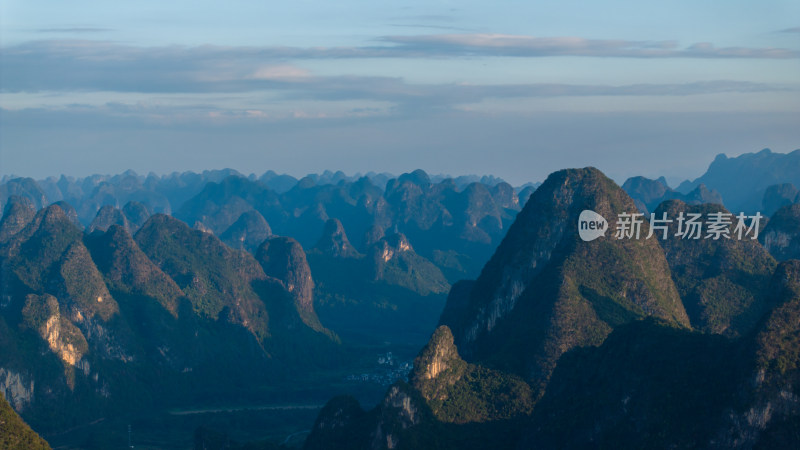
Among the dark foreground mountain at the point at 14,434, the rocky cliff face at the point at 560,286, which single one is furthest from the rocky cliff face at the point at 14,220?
the dark foreground mountain at the point at 14,434

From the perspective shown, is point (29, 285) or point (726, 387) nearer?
point (726, 387)

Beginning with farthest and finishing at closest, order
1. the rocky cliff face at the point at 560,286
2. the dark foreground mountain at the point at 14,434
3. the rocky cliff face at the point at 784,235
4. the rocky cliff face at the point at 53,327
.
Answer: the rocky cliff face at the point at 784,235, the rocky cliff face at the point at 53,327, the rocky cliff face at the point at 560,286, the dark foreground mountain at the point at 14,434

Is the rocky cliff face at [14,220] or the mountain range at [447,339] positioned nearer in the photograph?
the mountain range at [447,339]

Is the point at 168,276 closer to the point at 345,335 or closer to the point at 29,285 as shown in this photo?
the point at 29,285

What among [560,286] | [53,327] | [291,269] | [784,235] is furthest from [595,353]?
[291,269]

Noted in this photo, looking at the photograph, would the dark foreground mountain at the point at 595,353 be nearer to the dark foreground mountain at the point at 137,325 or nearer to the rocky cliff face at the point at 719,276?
the rocky cliff face at the point at 719,276

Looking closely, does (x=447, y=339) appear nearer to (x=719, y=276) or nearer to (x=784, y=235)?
(x=719, y=276)

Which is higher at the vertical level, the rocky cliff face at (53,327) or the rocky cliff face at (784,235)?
the rocky cliff face at (784,235)

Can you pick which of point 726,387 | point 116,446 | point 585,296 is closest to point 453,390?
point 585,296
